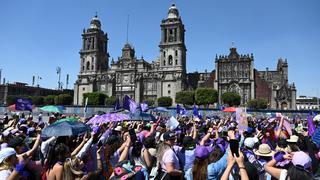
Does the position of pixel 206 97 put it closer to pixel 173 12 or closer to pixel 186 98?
pixel 186 98

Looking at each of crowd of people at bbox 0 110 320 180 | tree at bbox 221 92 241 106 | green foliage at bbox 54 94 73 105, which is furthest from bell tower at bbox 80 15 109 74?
crowd of people at bbox 0 110 320 180

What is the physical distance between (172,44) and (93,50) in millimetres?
26370

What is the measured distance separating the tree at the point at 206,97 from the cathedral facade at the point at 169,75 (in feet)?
22.1

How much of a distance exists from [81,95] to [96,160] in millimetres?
85681

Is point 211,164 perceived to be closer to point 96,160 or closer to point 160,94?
point 96,160

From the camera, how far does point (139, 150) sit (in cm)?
568

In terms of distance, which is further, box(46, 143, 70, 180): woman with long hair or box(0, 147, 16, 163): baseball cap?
box(0, 147, 16, 163): baseball cap

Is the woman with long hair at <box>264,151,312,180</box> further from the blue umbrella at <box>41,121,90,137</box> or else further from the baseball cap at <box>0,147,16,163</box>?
the blue umbrella at <box>41,121,90,137</box>

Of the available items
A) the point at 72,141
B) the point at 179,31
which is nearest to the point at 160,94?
the point at 179,31

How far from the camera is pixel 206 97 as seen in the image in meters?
69.8

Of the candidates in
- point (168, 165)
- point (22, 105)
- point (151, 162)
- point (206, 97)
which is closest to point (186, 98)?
point (206, 97)

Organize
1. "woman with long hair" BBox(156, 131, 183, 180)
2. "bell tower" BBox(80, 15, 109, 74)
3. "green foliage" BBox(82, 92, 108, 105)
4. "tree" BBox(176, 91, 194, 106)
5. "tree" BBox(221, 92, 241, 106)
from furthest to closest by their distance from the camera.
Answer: "bell tower" BBox(80, 15, 109, 74) → "green foliage" BBox(82, 92, 108, 105) → "tree" BBox(176, 91, 194, 106) → "tree" BBox(221, 92, 241, 106) → "woman with long hair" BBox(156, 131, 183, 180)

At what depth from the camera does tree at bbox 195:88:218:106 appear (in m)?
69.3

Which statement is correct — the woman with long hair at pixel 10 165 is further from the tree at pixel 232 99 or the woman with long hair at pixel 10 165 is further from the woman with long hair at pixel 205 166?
the tree at pixel 232 99
